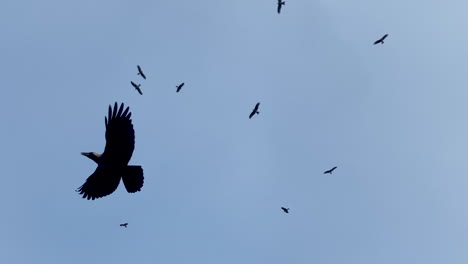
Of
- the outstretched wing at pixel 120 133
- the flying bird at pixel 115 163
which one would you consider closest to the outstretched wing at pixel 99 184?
the flying bird at pixel 115 163

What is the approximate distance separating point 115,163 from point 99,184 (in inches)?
105

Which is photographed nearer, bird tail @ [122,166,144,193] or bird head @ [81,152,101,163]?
bird tail @ [122,166,144,193]

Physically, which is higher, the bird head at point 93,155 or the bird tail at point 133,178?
the bird head at point 93,155

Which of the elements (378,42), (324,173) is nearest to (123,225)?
(324,173)

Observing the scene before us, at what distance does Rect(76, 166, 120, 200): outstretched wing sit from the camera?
37.2m

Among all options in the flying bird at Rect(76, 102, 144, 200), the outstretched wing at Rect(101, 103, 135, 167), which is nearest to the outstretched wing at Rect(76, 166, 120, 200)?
the flying bird at Rect(76, 102, 144, 200)

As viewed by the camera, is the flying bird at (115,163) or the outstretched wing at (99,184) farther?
the outstretched wing at (99,184)

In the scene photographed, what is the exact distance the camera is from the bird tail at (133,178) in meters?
35.5

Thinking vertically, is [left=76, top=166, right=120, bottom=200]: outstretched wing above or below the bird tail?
above

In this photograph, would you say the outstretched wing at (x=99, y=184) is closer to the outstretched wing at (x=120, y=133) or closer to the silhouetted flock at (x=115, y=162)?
the silhouetted flock at (x=115, y=162)

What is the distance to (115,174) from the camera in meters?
36.8

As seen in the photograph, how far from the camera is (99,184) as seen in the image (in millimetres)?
37656

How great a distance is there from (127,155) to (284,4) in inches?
634

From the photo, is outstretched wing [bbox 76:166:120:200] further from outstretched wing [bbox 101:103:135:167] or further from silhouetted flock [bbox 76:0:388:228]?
outstretched wing [bbox 101:103:135:167]
